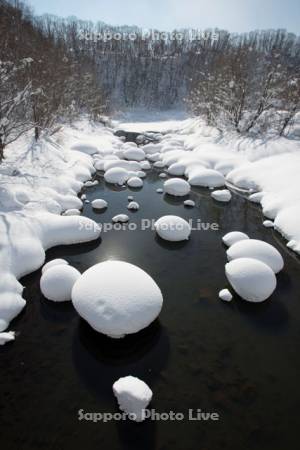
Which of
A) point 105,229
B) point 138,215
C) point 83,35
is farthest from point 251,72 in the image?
point 83,35

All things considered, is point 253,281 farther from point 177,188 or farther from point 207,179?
point 207,179

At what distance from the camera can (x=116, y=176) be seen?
38.7 feet

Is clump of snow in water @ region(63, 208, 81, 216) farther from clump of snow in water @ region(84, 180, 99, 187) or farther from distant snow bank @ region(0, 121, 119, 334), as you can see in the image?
clump of snow in water @ region(84, 180, 99, 187)

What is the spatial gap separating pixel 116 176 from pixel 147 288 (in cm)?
751

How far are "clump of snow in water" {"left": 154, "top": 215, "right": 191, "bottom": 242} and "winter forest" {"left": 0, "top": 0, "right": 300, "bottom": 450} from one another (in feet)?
0.14

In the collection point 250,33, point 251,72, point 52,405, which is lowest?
point 52,405

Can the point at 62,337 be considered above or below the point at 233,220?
below

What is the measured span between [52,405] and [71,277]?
2251mm

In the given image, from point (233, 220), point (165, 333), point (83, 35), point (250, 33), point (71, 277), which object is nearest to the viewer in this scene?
point (165, 333)

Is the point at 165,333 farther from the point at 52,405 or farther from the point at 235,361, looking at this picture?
the point at 52,405

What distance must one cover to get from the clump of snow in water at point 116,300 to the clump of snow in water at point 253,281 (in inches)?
71.5

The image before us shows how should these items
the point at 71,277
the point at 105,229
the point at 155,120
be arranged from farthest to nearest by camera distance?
the point at 155,120 < the point at 105,229 < the point at 71,277

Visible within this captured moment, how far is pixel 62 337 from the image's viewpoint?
496cm

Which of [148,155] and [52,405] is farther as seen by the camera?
[148,155]
